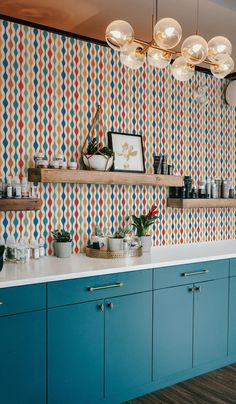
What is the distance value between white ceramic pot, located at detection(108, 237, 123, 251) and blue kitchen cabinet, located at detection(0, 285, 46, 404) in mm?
867

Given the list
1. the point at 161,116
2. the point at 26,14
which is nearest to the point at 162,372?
the point at 161,116

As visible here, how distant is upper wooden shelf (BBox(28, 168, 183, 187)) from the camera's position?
3.04 meters

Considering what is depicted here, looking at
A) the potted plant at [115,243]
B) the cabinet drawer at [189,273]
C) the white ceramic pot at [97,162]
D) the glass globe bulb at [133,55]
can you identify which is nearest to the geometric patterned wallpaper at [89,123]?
the white ceramic pot at [97,162]

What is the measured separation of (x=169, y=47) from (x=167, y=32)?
0.12 metres

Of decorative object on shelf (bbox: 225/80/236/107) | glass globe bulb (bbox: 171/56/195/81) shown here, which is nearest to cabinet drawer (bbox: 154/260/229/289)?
glass globe bulb (bbox: 171/56/195/81)

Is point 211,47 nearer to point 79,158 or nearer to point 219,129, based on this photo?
point 79,158

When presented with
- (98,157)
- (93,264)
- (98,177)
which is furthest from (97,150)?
(93,264)

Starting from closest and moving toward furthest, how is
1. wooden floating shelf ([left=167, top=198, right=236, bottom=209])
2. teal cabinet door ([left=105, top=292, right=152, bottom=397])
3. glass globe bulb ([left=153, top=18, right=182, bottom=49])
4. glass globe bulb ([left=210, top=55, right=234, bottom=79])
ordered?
1. glass globe bulb ([left=153, top=18, right=182, bottom=49])
2. glass globe bulb ([left=210, top=55, right=234, bottom=79])
3. teal cabinet door ([left=105, top=292, right=152, bottom=397])
4. wooden floating shelf ([left=167, top=198, right=236, bottom=209])

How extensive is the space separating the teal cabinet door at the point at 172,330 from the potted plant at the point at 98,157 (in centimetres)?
104

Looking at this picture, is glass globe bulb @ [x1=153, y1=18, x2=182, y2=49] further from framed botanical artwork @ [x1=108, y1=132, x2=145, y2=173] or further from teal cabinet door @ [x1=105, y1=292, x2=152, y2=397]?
teal cabinet door @ [x1=105, y1=292, x2=152, y2=397]

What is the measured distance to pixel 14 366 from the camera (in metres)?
2.41

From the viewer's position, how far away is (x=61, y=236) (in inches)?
127

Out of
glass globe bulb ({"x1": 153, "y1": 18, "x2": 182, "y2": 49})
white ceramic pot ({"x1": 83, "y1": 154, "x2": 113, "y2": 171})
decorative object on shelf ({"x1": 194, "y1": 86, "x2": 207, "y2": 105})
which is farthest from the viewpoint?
decorative object on shelf ({"x1": 194, "y1": 86, "x2": 207, "y2": 105})

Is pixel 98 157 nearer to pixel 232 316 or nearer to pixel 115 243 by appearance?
pixel 115 243
